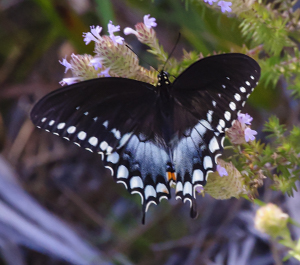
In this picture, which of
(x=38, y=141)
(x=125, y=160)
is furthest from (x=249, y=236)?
(x=38, y=141)

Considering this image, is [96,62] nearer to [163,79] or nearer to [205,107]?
[163,79]

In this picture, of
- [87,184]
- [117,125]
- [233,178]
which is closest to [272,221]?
[233,178]

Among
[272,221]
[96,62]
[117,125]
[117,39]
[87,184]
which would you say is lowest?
[87,184]

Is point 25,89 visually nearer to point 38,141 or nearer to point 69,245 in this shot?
point 38,141

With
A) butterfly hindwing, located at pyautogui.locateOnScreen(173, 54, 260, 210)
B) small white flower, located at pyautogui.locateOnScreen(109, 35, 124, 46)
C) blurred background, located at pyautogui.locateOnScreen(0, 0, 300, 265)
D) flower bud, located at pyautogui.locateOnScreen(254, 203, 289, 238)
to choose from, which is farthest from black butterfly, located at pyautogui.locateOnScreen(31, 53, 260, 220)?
blurred background, located at pyautogui.locateOnScreen(0, 0, 300, 265)

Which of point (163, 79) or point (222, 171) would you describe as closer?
point (222, 171)
